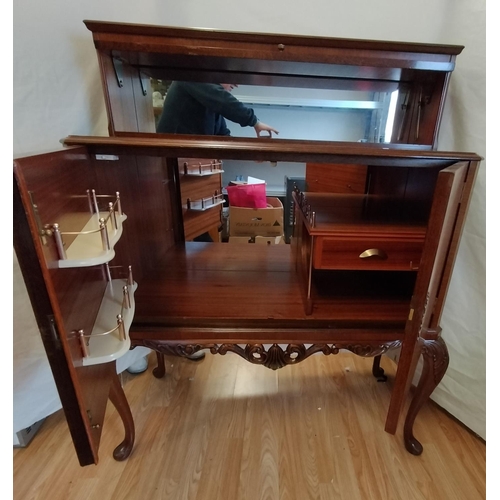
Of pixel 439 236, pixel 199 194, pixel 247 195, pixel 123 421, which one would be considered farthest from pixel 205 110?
pixel 123 421

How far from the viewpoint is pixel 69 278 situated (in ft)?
1.81

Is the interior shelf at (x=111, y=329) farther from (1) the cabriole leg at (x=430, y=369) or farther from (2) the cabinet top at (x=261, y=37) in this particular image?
(1) the cabriole leg at (x=430, y=369)

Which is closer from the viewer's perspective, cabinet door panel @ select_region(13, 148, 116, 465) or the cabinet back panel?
cabinet door panel @ select_region(13, 148, 116, 465)

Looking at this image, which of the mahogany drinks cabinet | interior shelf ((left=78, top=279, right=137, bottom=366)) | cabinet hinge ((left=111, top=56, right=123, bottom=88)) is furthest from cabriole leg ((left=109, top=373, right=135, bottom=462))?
cabinet hinge ((left=111, top=56, right=123, bottom=88))

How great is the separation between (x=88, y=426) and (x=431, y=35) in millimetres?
1409

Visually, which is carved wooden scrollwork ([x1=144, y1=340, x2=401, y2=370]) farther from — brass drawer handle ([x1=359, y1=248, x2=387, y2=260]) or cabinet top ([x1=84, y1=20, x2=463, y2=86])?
cabinet top ([x1=84, y1=20, x2=463, y2=86])

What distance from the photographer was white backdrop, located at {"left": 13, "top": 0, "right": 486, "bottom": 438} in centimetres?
82

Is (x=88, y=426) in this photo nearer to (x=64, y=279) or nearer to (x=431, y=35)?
(x=64, y=279)

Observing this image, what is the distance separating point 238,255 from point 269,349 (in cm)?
44

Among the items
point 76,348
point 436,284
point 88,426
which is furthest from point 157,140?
point 436,284

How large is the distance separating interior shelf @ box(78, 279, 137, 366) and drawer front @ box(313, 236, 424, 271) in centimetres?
49

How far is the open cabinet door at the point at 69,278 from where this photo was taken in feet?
1.43

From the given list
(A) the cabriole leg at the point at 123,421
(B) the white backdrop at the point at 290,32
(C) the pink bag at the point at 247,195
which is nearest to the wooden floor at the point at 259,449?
(A) the cabriole leg at the point at 123,421
